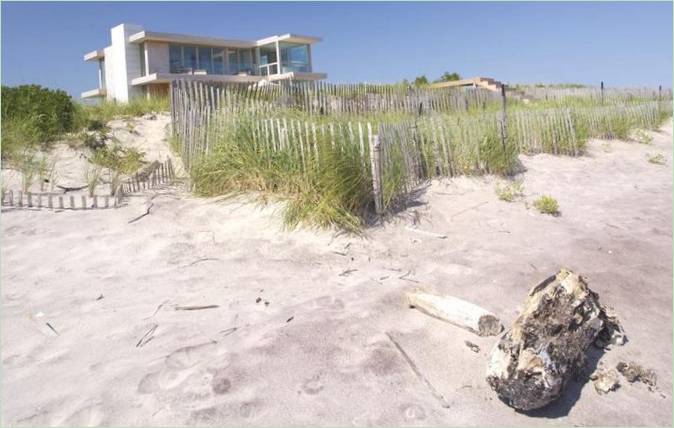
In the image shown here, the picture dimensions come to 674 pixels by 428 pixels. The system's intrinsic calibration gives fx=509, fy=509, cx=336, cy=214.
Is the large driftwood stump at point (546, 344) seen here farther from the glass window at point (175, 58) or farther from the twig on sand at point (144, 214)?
the glass window at point (175, 58)

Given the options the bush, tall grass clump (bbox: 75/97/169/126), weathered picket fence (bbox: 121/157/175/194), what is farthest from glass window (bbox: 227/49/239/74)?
weathered picket fence (bbox: 121/157/175/194)

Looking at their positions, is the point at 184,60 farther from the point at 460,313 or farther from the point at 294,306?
the point at 460,313

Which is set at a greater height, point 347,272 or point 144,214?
point 144,214

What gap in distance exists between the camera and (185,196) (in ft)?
24.5

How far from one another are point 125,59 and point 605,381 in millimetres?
32107

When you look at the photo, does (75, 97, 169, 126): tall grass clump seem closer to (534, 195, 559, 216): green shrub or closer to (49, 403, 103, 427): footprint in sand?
(534, 195, 559, 216): green shrub

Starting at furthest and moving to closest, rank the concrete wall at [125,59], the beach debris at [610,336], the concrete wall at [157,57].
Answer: the concrete wall at [125,59]
the concrete wall at [157,57]
the beach debris at [610,336]

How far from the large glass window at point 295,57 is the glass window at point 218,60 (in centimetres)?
398

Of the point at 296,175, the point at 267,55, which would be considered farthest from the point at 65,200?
the point at 267,55

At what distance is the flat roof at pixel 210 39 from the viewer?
28.9 m

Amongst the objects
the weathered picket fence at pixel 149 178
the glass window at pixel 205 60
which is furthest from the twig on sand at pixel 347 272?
the glass window at pixel 205 60

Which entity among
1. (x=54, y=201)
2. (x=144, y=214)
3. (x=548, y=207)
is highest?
(x=54, y=201)

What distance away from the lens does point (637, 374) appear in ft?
10.3

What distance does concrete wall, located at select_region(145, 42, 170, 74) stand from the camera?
2941cm
